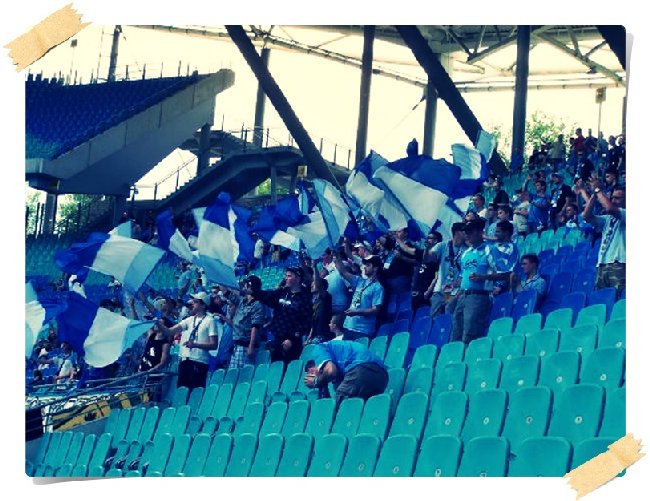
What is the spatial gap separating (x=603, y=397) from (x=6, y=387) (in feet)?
10.5

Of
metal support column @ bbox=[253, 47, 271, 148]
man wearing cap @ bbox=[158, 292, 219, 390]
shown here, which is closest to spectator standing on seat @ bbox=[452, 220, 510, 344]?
man wearing cap @ bbox=[158, 292, 219, 390]

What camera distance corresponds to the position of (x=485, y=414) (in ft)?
18.1

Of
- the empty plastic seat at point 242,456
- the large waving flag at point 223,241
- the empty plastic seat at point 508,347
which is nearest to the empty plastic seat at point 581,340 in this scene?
the empty plastic seat at point 508,347

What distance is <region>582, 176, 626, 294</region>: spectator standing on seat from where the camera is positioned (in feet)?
19.0

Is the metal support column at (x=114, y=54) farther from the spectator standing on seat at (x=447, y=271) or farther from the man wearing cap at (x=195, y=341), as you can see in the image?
the spectator standing on seat at (x=447, y=271)

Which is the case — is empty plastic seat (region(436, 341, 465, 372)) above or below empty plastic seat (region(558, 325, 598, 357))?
below

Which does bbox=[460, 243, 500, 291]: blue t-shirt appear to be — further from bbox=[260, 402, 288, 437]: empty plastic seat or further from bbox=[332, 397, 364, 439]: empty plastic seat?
bbox=[260, 402, 288, 437]: empty plastic seat

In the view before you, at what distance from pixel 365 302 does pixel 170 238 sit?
1.49 meters

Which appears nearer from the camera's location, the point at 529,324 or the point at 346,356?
the point at 529,324

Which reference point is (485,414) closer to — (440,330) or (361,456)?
(361,456)

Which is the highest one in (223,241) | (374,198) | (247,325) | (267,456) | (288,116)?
(288,116)

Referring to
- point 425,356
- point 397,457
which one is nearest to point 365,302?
point 425,356

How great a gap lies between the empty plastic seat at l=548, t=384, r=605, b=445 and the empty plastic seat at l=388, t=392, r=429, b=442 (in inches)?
29.5
